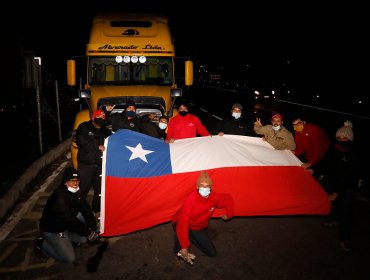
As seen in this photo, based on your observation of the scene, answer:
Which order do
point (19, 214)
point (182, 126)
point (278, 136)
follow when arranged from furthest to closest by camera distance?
point (182, 126), point (19, 214), point (278, 136)

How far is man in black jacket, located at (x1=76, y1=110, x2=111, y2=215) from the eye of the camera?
6.47m

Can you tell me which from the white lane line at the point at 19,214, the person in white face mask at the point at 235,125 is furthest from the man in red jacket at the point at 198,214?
the white lane line at the point at 19,214

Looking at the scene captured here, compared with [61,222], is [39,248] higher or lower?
lower

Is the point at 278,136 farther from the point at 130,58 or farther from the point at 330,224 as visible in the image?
the point at 130,58

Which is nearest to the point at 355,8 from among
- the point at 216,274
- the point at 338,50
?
the point at 338,50

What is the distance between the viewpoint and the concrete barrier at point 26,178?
6.81m

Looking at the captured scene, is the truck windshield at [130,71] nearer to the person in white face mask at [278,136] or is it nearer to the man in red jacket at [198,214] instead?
the person in white face mask at [278,136]

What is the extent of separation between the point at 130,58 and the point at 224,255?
6.89 m

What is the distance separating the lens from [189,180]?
5938 millimetres

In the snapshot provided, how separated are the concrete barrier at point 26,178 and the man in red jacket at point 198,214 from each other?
330cm

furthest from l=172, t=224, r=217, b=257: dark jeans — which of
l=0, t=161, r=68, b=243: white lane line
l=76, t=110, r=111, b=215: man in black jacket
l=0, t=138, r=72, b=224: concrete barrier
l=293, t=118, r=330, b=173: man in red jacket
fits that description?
l=0, t=138, r=72, b=224: concrete barrier

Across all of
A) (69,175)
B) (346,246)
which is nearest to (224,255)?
(346,246)

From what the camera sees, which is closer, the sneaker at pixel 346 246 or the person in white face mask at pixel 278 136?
the sneaker at pixel 346 246

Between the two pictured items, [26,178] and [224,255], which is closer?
[224,255]
